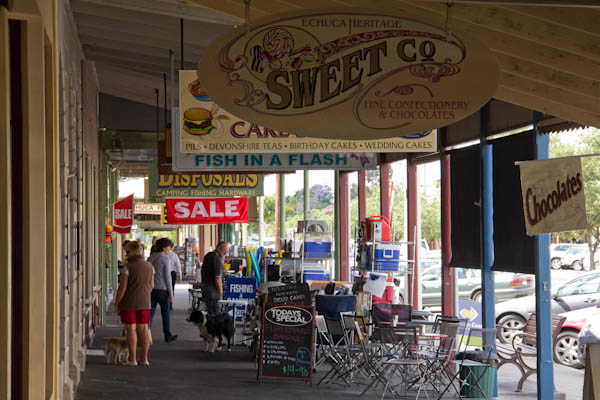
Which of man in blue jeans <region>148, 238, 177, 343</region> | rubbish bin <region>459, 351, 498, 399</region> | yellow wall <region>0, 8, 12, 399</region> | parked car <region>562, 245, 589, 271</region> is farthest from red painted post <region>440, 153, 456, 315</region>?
parked car <region>562, 245, 589, 271</region>

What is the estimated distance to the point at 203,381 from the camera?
936cm

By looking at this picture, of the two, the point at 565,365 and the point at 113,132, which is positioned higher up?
the point at 113,132

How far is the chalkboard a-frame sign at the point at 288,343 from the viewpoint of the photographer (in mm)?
9359

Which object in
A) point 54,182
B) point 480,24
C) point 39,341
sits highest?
point 480,24

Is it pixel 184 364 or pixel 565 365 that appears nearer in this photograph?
pixel 184 364

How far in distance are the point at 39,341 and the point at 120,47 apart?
715cm

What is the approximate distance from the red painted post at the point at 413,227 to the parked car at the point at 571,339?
2.20m

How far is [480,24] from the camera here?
12.6 ft

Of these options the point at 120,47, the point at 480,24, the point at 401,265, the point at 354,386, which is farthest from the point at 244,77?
the point at 401,265

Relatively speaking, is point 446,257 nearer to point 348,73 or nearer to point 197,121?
point 197,121

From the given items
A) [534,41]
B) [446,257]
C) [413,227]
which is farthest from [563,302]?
[534,41]

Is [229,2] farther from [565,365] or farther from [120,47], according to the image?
[565,365]

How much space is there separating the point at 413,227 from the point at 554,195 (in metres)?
6.40

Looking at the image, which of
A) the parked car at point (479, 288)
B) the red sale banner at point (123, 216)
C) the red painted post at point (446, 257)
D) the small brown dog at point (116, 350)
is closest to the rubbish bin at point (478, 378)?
the red painted post at point (446, 257)
